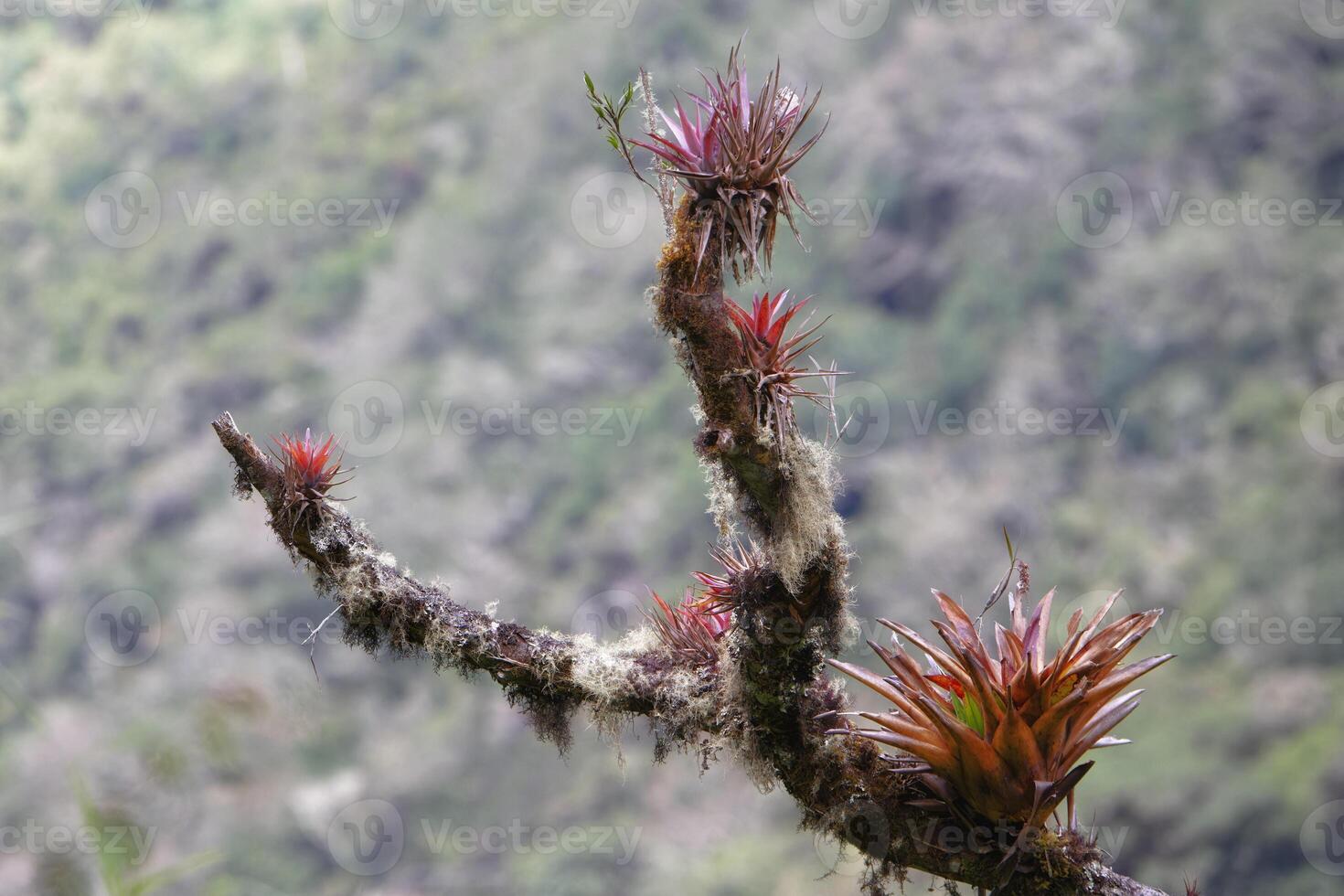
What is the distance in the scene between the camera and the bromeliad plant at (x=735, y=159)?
2938 millimetres

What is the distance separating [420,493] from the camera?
101 feet

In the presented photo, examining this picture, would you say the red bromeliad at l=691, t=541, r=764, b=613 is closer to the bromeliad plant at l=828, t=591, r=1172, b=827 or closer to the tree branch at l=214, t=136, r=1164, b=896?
the tree branch at l=214, t=136, r=1164, b=896

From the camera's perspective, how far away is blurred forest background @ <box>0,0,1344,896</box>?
24.2 metres

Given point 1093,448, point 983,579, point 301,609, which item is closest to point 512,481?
point 301,609

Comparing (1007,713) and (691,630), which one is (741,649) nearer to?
(691,630)

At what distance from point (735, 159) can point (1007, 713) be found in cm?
176

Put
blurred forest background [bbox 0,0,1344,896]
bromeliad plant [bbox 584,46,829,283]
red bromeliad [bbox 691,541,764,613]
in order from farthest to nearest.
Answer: blurred forest background [bbox 0,0,1344,896] < red bromeliad [bbox 691,541,764,613] < bromeliad plant [bbox 584,46,829,283]

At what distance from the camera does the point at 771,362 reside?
10.0ft

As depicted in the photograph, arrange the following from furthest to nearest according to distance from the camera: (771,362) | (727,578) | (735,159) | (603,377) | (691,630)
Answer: (603,377), (691,630), (727,578), (771,362), (735,159)

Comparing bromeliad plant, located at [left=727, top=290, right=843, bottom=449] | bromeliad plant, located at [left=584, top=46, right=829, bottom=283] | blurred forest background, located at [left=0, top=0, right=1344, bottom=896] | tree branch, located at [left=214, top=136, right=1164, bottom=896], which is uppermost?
blurred forest background, located at [left=0, top=0, right=1344, bottom=896]

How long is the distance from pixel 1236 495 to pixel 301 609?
22.5 metres

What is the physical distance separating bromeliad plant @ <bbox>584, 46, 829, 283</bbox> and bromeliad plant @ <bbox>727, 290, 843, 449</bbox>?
125mm

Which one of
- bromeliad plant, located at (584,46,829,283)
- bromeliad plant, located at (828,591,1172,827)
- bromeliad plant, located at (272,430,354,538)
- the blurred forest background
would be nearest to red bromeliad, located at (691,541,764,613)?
bromeliad plant, located at (828,591,1172,827)

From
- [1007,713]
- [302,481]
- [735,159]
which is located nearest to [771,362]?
[735,159]
